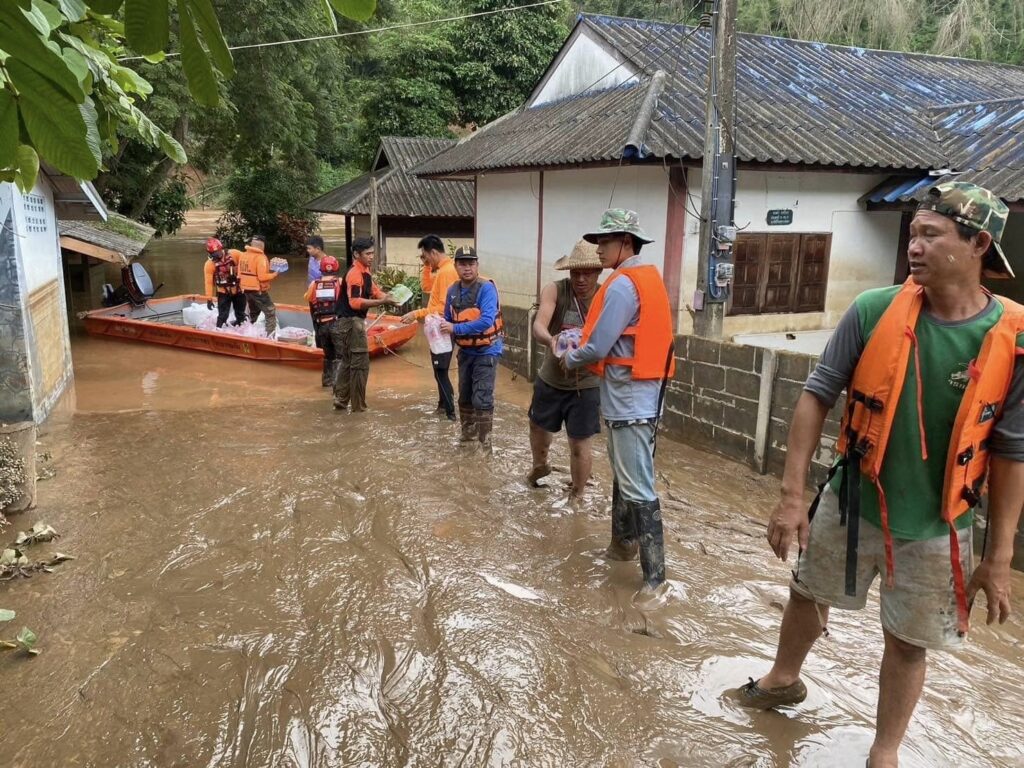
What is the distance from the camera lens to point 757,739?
2.93 meters

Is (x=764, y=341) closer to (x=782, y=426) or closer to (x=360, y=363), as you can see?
(x=782, y=426)

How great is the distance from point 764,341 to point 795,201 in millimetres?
1923

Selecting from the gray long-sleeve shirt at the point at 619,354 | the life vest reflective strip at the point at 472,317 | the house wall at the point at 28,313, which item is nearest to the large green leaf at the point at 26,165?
the gray long-sleeve shirt at the point at 619,354

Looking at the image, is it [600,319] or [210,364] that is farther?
[210,364]

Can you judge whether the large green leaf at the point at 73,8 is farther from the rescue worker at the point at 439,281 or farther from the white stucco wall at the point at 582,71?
the white stucco wall at the point at 582,71

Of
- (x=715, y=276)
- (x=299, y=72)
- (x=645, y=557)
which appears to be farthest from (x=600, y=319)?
(x=299, y=72)

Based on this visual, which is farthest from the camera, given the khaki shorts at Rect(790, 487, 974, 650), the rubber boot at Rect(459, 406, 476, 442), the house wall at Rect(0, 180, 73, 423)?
the house wall at Rect(0, 180, 73, 423)

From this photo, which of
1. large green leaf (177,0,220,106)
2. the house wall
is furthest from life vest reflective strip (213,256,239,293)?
large green leaf (177,0,220,106)

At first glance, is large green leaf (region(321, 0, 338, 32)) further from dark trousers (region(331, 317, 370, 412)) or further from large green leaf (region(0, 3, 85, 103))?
dark trousers (region(331, 317, 370, 412))

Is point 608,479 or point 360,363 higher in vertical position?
point 360,363

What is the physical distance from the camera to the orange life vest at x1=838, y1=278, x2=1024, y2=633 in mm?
2236

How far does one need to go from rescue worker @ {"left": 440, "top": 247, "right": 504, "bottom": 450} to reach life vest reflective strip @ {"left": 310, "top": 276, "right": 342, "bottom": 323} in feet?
9.36

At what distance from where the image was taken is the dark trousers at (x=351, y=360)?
821 centimetres

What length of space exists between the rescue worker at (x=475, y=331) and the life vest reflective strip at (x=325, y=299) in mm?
2852
